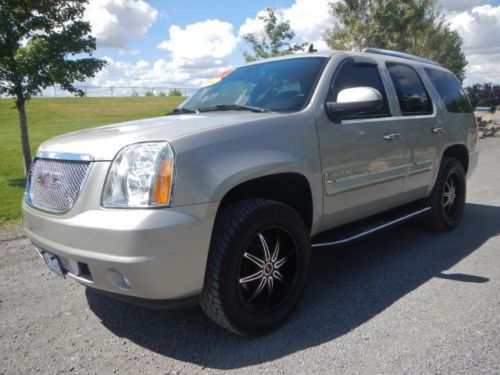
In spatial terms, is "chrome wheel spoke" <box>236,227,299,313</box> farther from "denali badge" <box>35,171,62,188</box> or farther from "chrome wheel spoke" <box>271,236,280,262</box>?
"denali badge" <box>35,171,62,188</box>

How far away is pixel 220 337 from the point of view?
9.47 ft

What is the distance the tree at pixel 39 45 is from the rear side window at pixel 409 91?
644 cm

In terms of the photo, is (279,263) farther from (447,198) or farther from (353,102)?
(447,198)

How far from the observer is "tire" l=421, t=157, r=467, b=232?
4.71 meters

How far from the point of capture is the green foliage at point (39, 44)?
8.05 meters

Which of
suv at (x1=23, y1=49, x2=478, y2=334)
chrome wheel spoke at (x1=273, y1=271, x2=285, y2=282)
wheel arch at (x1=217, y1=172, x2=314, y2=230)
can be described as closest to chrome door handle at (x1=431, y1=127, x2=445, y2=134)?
suv at (x1=23, y1=49, x2=478, y2=334)

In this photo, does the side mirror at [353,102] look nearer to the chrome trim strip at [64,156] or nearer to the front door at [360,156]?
the front door at [360,156]

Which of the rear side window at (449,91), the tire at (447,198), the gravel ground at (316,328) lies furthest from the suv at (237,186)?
the rear side window at (449,91)

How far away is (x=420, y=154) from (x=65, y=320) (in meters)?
3.41

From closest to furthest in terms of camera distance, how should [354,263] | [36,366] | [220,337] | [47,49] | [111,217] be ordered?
[111,217], [36,366], [220,337], [354,263], [47,49]

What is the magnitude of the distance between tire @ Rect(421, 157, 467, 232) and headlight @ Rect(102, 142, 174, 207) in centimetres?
332

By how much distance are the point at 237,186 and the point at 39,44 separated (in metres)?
7.01

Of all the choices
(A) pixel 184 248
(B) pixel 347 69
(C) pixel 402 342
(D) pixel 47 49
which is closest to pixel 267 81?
(B) pixel 347 69

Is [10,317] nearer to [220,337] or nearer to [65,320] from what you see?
[65,320]
